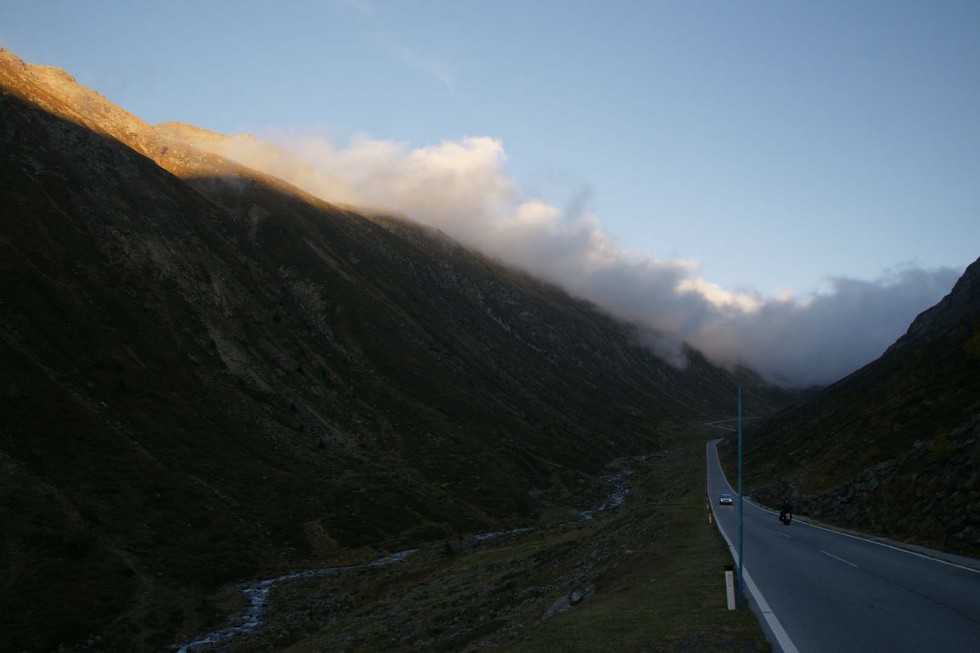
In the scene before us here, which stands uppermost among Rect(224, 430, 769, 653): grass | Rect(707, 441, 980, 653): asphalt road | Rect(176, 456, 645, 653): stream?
Rect(707, 441, 980, 653): asphalt road

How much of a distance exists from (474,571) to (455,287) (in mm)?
145497

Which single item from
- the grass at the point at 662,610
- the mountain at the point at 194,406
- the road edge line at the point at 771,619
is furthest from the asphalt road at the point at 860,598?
the mountain at the point at 194,406

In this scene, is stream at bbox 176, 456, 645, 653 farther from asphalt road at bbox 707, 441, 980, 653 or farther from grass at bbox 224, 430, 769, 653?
asphalt road at bbox 707, 441, 980, 653

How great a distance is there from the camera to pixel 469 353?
139 metres

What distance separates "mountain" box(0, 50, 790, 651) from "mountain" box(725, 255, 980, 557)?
3059 centimetres

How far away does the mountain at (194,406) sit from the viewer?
3744 cm

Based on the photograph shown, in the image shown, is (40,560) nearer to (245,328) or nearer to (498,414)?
(245,328)

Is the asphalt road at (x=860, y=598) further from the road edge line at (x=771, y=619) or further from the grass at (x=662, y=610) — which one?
the grass at (x=662, y=610)

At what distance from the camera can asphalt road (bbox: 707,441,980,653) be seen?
37.8 feet

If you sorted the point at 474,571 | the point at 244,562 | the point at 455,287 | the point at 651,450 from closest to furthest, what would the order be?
1. the point at 474,571
2. the point at 244,562
3. the point at 651,450
4. the point at 455,287

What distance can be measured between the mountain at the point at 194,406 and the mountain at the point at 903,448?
30586 millimetres

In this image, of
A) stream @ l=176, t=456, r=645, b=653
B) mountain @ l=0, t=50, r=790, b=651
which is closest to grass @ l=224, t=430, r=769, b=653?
stream @ l=176, t=456, r=645, b=653

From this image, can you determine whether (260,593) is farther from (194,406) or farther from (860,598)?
(860,598)

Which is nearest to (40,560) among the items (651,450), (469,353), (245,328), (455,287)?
(245,328)
